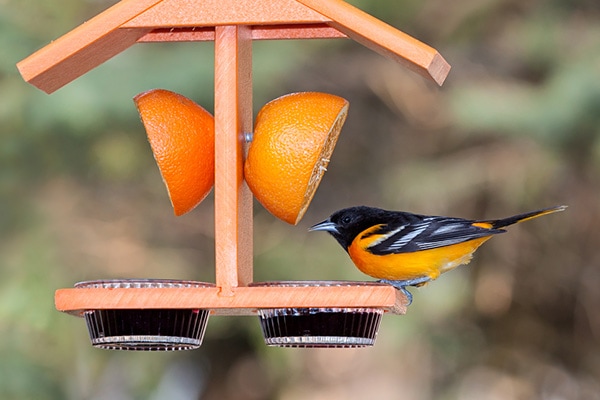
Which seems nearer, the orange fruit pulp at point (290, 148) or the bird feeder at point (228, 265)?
the bird feeder at point (228, 265)

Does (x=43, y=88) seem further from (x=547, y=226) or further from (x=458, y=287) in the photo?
(x=547, y=226)

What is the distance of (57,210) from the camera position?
7.52m

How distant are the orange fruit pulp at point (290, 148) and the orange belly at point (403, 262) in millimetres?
346

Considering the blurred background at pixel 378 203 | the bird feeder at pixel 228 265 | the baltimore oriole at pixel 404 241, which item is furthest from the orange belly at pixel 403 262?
the blurred background at pixel 378 203

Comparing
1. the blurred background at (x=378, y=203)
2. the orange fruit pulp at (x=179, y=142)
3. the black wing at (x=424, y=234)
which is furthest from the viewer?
the blurred background at (x=378, y=203)

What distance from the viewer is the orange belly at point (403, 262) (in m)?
3.21

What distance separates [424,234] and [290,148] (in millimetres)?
630

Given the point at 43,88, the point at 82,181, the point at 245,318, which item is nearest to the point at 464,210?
the point at 245,318

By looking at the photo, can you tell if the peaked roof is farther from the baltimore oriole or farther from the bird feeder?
the baltimore oriole

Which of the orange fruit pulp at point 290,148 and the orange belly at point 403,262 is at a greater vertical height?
the orange fruit pulp at point 290,148

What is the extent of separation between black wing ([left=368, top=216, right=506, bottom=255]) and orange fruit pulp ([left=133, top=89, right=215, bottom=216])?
1.97 ft

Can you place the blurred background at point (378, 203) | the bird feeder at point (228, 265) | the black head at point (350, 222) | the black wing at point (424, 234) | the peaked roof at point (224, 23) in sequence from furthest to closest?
the blurred background at point (378, 203) < the black head at point (350, 222) < the black wing at point (424, 234) < the peaked roof at point (224, 23) < the bird feeder at point (228, 265)

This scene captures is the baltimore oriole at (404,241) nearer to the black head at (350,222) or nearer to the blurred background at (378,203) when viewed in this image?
the black head at (350,222)

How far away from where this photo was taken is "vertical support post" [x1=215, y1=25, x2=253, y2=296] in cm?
288
